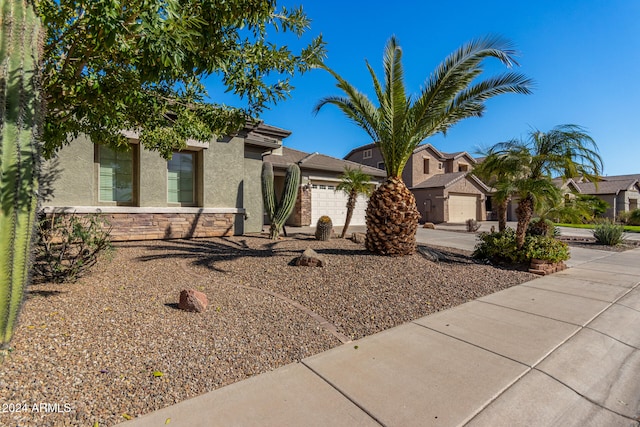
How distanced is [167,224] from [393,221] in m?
7.13

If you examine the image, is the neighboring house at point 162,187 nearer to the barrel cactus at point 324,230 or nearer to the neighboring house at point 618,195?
the barrel cactus at point 324,230

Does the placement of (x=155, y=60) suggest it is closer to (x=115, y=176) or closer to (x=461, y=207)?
(x=115, y=176)

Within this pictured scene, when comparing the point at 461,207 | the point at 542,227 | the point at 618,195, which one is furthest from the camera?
the point at 618,195

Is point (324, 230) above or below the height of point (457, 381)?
above

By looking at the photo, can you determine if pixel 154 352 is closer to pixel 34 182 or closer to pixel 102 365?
pixel 102 365

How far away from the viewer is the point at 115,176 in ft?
31.3

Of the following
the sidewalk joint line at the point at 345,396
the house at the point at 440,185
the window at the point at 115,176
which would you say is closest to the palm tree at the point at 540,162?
the sidewalk joint line at the point at 345,396

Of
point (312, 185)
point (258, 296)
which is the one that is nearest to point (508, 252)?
point (258, 296)

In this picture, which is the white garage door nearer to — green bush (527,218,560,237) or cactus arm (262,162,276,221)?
cactus arm (262,162,276,221)

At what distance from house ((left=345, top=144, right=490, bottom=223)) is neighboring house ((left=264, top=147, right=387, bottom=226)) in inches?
310

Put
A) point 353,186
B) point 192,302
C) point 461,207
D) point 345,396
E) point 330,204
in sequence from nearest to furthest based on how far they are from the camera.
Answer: point 345,396 → point 192,302 → point 353,186 → point 330,204 → point 461,207

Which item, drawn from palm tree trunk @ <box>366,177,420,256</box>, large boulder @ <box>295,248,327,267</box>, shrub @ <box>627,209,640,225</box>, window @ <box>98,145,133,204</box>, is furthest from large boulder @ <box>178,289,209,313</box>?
shrub @ <box>627,209,640,225</box>

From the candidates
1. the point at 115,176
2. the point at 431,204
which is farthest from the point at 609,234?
the point at 115,176

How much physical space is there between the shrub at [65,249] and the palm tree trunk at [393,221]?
5641 millimetres
